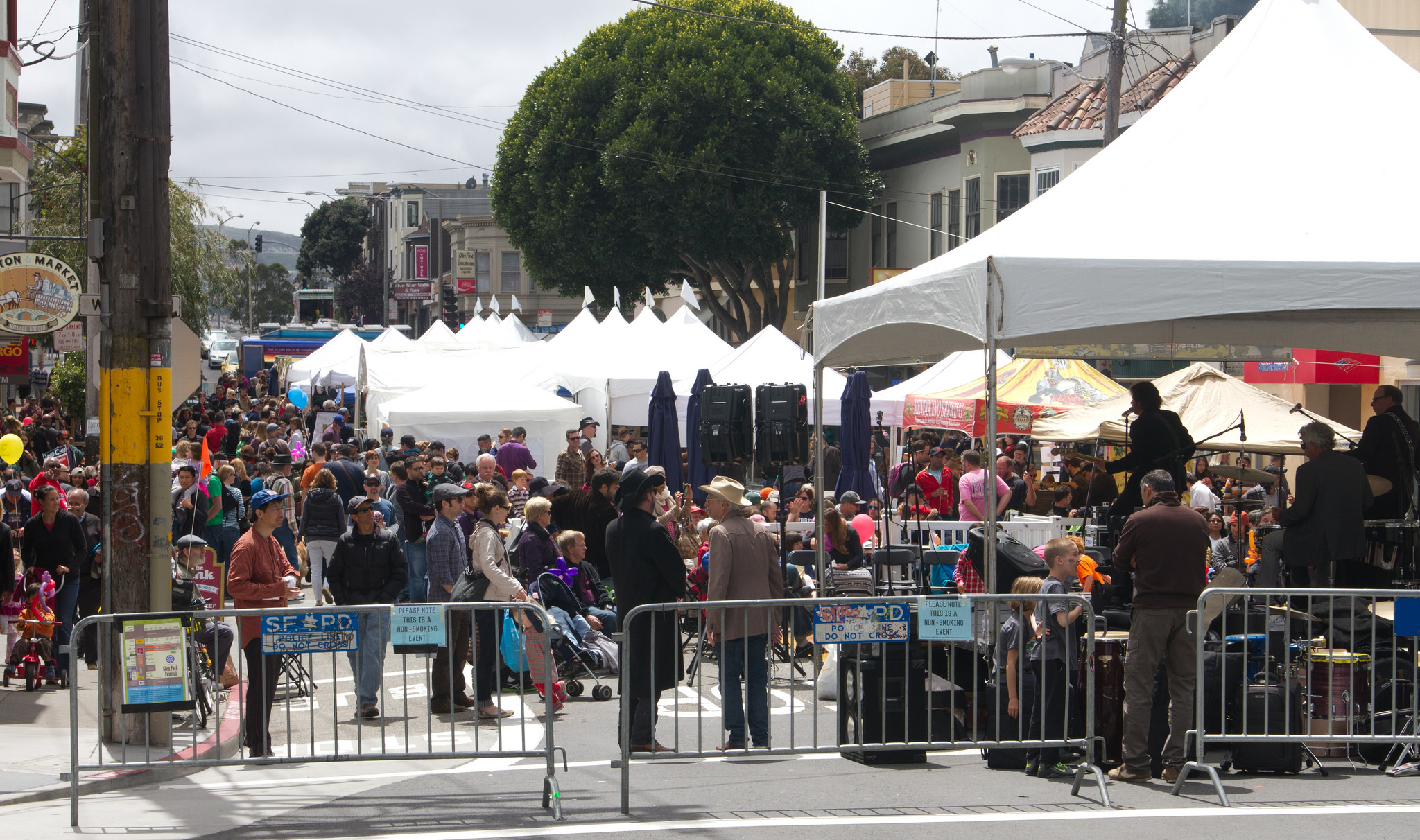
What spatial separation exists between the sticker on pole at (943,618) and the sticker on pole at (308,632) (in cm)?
309

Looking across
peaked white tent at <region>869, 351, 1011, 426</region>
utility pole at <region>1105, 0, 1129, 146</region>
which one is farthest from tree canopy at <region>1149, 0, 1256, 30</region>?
peaked white tent at <region>869, 351, 1011, 426</region>

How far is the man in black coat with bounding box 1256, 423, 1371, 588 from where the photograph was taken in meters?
9.12

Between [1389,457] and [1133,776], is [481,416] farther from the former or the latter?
[1133,776]

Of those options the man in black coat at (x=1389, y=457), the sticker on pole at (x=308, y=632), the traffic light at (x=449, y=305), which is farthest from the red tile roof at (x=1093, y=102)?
the traffic light at (x=449, y=305)

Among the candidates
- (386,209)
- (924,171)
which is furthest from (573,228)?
(386,209)

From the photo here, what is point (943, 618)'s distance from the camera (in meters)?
7.45

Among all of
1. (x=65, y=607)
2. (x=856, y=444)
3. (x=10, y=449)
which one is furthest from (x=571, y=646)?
(x=10, y=449)

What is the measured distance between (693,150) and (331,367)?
11910 mm

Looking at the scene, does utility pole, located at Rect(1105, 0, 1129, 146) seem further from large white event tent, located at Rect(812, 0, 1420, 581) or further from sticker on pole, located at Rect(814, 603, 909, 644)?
sticker on pole, located at Rect(814, 603, 909, 644)

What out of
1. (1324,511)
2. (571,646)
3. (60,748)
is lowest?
(60,748)

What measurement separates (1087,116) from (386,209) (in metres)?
96.0

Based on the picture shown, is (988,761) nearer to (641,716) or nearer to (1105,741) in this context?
(1105,741)

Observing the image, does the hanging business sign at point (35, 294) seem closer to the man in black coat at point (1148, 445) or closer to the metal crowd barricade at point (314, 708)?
the metal crowd barricade at point (314, 708)

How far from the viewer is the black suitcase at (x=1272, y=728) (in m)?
7.95
